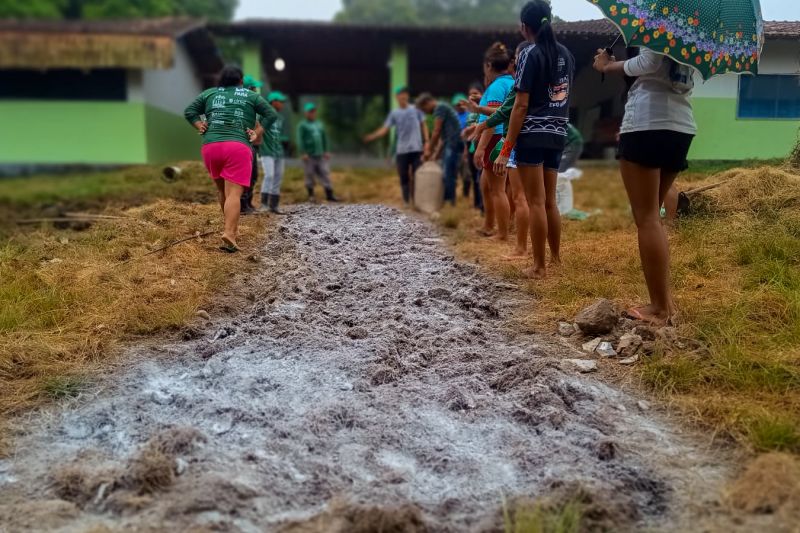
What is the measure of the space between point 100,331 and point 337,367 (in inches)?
61.8

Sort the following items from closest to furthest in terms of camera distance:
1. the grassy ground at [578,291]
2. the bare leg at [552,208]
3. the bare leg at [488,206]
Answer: the grassy ground at [578,291] → the bare leg at [552,208] → the bare leg at [488,206]

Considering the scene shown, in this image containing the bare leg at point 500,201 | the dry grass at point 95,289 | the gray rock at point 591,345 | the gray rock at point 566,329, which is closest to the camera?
the dry grass at point 95,289

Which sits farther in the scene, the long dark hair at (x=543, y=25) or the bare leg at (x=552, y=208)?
the bare leg at (x=552, y=208)

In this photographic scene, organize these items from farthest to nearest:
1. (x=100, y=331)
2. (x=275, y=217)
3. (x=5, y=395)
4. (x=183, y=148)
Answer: (x=183, y=148)
(x=275, y=217)
(x=100, y=331)
(x=5, y=395)

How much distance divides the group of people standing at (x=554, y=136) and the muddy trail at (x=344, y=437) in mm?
776

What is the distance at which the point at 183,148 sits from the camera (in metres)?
13.1

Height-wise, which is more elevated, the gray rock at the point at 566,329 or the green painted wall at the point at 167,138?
the green painted wall at the point at 167,138

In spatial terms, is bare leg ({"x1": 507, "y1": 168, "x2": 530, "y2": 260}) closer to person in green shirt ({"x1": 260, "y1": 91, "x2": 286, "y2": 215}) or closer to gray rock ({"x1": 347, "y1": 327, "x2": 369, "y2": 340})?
gray rock ({"x1": 347, "y1": 327, "x2": 369, "y2": 340})

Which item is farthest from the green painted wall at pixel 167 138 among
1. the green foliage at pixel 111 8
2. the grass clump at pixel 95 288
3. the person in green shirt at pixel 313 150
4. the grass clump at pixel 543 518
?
the grass clump at pixel 543 518

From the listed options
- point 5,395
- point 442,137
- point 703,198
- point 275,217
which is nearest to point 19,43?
point 275,217

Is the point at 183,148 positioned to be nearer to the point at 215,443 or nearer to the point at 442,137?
the point at 442,137

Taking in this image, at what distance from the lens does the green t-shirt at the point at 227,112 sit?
5508 millimetres

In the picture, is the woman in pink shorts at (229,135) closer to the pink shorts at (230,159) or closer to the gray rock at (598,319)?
the pink shorts at (230,159)

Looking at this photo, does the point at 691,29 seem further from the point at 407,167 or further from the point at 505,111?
the point at 407,167
